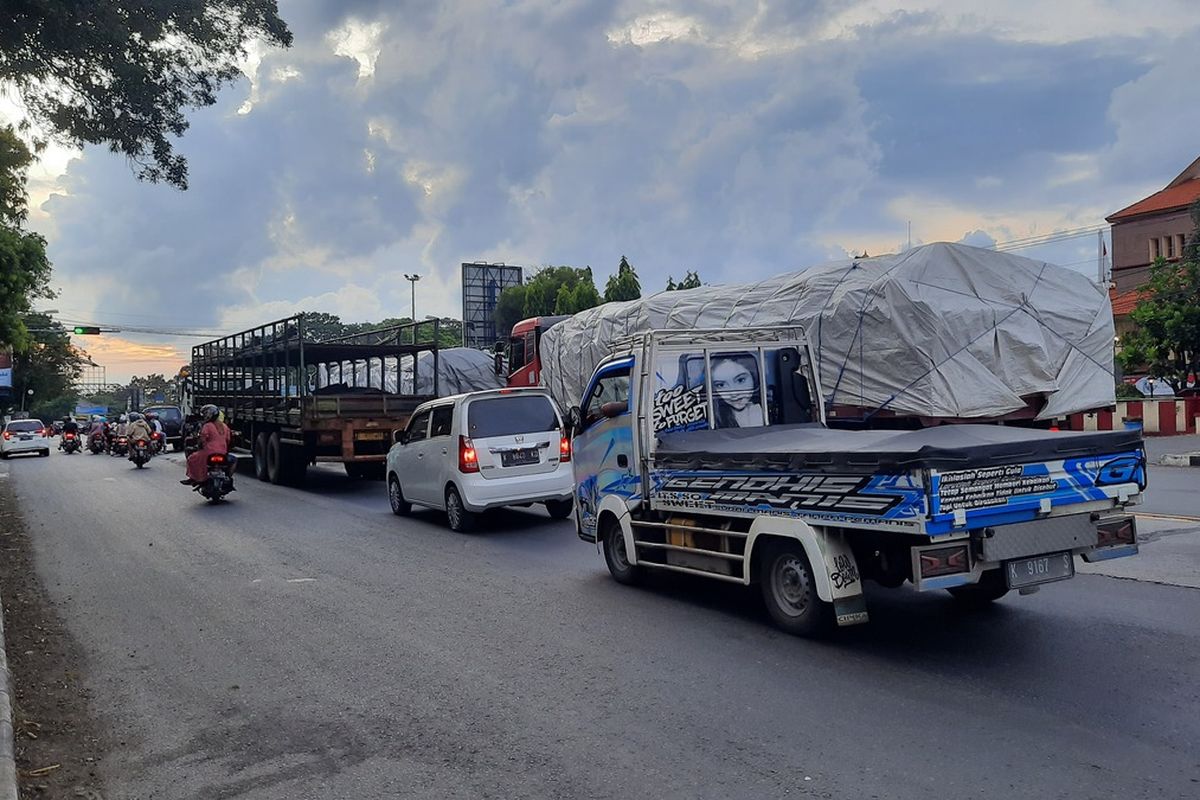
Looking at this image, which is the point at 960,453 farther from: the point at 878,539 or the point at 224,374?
the point at 224,374

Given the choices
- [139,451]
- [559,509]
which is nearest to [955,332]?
[559,509]

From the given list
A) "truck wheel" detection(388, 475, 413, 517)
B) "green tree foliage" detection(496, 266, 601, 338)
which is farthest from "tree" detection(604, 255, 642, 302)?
"truck wheel" detection(388, 475, 413, 517)

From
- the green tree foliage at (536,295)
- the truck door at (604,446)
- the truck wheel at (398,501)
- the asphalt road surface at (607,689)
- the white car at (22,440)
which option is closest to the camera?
the asphalt road surface at (607,689)

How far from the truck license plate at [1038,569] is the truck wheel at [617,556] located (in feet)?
11.0

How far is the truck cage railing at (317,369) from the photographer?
1802 cm

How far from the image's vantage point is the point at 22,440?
36594 millimetres

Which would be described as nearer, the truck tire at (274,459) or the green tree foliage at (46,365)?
the truck tire at (274,459)

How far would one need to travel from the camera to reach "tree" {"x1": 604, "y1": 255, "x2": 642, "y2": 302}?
47.2 m

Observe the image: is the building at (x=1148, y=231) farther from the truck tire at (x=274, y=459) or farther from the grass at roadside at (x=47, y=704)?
the grass at roadside at (x=47, y=704)

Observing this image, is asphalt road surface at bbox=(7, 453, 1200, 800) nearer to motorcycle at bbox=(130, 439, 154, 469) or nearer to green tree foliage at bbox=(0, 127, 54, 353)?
green tree foliage at bbox=(0, 127, 54, 353)

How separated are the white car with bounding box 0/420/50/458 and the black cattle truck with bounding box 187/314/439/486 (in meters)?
17.1

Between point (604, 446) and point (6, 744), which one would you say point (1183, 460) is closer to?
point (604, 446)

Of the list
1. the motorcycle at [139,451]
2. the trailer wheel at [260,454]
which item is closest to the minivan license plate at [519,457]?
the trailer wheel at [260,454]

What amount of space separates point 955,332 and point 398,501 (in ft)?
28.1
